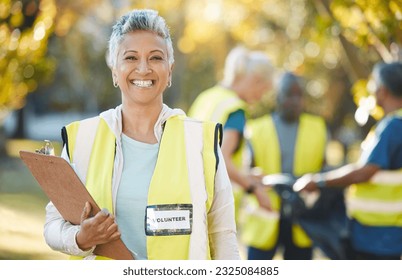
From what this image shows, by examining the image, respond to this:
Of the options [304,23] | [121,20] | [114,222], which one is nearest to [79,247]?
[114,222]

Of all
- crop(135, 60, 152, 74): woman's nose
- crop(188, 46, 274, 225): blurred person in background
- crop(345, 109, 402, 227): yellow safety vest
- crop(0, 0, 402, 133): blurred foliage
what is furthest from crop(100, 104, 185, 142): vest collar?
crop(0, 0, 402, 133): blurred foliage

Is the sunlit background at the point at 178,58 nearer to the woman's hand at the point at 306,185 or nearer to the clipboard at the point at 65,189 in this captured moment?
→ the woman's hand at the point at 306,185

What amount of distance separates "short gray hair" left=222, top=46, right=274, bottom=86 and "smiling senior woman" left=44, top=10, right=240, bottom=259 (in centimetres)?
222

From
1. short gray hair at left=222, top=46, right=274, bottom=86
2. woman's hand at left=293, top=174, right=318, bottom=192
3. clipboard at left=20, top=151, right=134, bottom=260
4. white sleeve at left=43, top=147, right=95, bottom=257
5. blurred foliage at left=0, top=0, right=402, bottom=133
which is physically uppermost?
blurred foliage at left=0, top=0, right=402, bottom=133

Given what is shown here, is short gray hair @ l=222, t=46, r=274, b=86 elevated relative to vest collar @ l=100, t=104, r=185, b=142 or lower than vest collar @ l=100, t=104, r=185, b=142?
elevated

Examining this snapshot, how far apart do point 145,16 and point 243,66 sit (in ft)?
7.50

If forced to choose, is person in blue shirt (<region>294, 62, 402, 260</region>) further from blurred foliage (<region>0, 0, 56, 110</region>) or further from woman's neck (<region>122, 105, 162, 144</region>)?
blurred foliage (<region>0, 0, 56, 110</region>)

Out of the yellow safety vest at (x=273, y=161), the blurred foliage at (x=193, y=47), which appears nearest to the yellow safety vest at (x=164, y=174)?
the yellow safety vest at (x=273, y=161)

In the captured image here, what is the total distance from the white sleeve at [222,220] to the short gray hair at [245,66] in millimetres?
2228

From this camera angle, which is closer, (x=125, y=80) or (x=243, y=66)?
(x=125, y=80)

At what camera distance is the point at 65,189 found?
238 cm

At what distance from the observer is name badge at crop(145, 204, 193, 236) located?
242 centimetres

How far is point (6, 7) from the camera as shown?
7.02 meters
